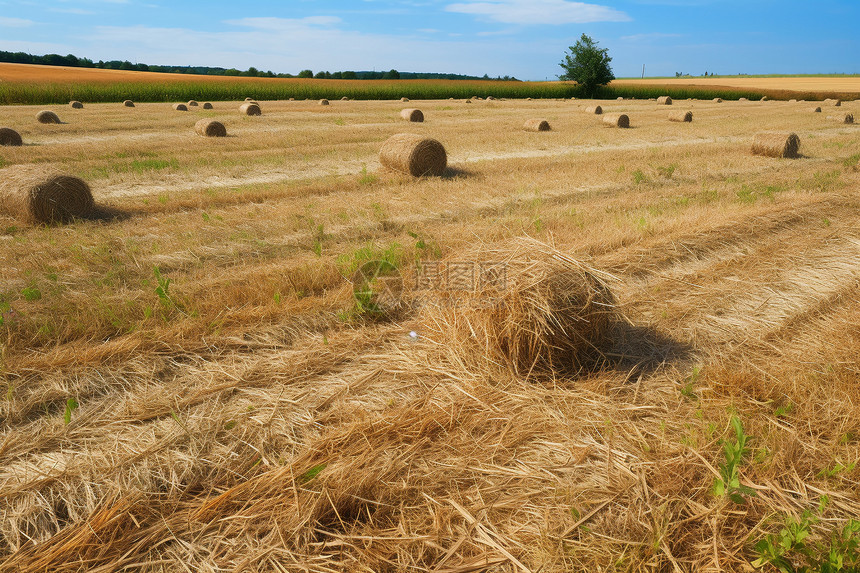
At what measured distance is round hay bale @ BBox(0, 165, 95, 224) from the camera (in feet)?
26.9

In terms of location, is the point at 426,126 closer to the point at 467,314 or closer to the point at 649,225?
the point at 649,225

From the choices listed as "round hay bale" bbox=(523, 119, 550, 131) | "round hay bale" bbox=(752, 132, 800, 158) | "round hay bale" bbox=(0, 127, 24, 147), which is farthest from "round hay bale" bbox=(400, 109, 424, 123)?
"round hay bale" bbox=(0, 127, 24, 147)

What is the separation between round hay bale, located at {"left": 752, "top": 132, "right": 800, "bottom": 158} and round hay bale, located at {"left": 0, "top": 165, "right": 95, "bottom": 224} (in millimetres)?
17358

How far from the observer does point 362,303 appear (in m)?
5.12

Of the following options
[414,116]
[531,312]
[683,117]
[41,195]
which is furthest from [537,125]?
[531,312]

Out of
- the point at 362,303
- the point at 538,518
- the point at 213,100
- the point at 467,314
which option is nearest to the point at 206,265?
the point at 362,303

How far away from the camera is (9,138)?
1549 cm

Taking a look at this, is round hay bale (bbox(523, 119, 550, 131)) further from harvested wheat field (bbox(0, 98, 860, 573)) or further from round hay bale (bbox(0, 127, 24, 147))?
round hay bale (bbox(0, 127, 24, 147))

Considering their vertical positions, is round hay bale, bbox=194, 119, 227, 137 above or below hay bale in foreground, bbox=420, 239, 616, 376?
above

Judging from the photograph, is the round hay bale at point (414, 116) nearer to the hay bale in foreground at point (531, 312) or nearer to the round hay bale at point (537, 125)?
the round hay bale at point (537, 125)

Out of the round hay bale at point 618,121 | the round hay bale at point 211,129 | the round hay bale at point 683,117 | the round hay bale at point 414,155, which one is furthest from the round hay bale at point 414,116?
the round hay bale at point 414,155

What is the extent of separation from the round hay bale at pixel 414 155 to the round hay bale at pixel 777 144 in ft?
33.1

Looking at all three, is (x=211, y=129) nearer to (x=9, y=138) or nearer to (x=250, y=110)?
(x=9, y=138)

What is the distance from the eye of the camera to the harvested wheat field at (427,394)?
2.69 meters
